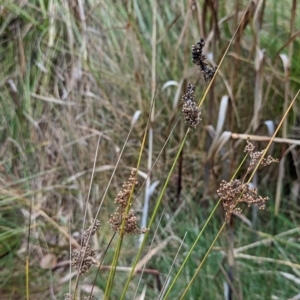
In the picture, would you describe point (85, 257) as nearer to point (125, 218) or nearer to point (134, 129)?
point (125, 218)

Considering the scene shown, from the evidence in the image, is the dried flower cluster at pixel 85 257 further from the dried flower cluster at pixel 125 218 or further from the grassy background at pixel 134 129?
the grassy background at pixel 134 129

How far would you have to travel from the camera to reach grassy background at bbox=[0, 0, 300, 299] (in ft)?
3.35

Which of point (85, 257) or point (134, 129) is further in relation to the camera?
point (134, 129)

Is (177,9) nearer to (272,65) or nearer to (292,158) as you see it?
(272,65)

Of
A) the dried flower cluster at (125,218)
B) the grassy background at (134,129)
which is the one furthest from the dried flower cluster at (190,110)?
the grassy background at (134,129)

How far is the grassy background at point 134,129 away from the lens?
102 centimetres

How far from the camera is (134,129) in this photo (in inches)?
51.1

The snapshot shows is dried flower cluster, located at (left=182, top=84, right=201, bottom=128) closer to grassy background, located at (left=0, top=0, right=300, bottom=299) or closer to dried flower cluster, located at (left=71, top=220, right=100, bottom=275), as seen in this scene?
dried flower cluster, located at (left=71, top=220, right=100, bottom=275)

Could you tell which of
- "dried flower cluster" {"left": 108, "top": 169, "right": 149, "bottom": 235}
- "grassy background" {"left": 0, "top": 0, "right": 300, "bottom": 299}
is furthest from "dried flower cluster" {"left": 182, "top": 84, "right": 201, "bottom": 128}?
"grassy background" {"left": 0, "top": 0, "right": 300, "bottom": 299}

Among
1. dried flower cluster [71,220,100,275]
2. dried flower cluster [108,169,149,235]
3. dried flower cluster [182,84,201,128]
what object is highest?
dried flower cluster [182,84,201,128]

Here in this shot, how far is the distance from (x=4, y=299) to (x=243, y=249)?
1.63ft

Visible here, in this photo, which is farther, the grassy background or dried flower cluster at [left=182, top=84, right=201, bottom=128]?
the grassy background

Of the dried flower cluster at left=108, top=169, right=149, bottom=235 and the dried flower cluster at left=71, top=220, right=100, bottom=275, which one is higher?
the dried flower cluster at left=108, top=169, right=149, bottom=235

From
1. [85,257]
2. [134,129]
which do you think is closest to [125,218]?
[85,257]
